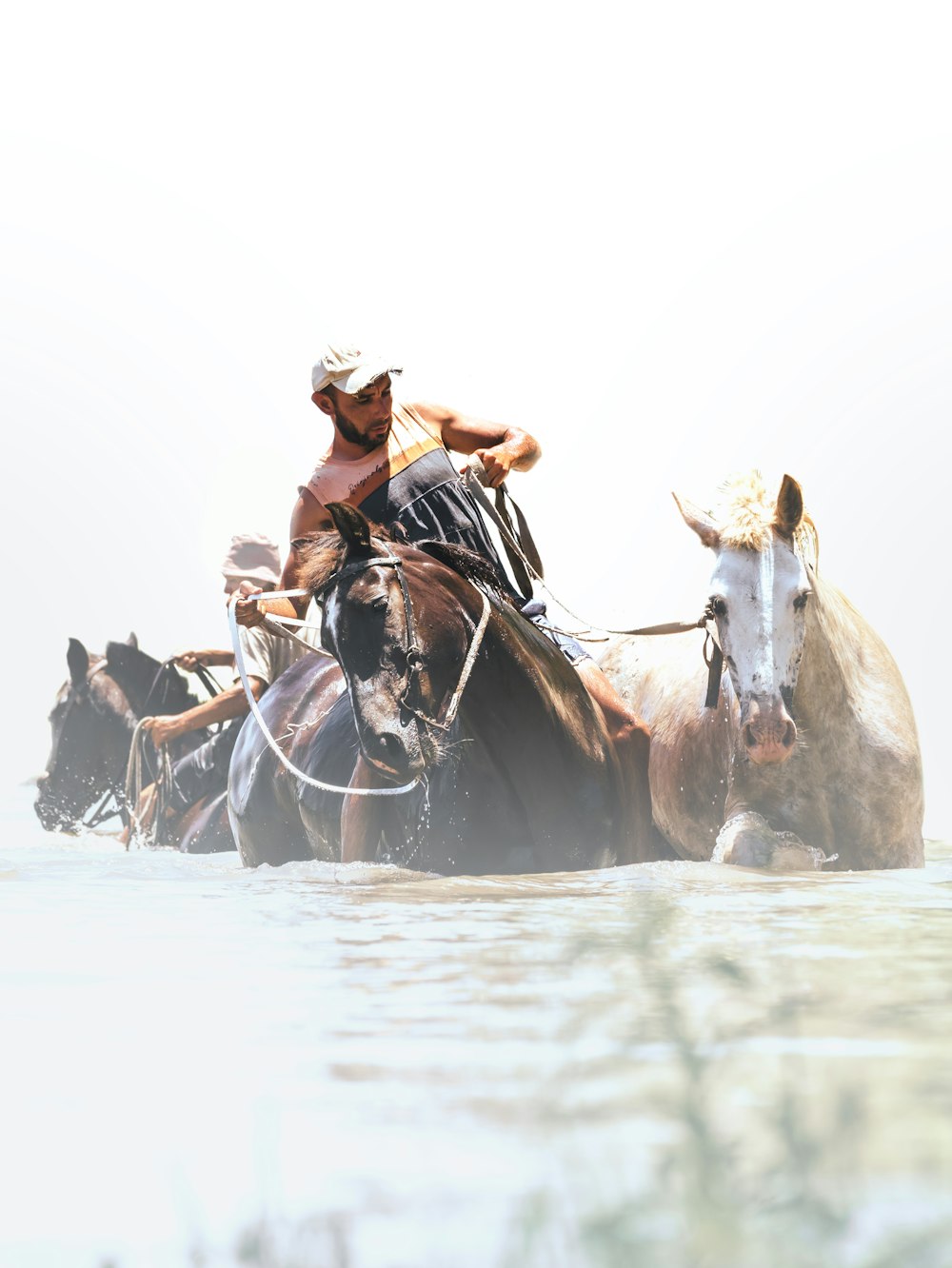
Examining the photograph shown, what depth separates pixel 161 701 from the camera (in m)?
10.5

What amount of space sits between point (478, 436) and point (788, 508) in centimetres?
124

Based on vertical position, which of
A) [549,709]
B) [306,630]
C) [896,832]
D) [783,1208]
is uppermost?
[306,630]

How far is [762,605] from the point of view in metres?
5.77

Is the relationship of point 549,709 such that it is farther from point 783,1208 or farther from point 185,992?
point 783,1208

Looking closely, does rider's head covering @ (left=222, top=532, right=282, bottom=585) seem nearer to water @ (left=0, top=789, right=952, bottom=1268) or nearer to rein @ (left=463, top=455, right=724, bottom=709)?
rein @ (left=463, top=455, right=724, bottom=709)

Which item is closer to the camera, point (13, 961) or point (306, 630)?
point (13, 961)

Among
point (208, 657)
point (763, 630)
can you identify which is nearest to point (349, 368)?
point (763, 630)

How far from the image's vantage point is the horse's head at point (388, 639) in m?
4.97

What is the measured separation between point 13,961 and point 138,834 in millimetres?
6241

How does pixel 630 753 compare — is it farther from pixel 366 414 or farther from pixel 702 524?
pixel 366 414

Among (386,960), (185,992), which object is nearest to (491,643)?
(386,960)

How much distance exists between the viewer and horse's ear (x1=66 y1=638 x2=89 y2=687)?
11281 mm

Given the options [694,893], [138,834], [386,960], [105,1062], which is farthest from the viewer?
[138,834]

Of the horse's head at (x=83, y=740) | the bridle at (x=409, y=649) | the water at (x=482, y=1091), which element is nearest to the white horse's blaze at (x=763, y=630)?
the bridle at (x=409, y=649)
